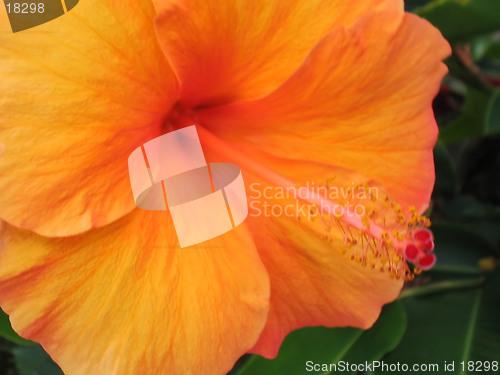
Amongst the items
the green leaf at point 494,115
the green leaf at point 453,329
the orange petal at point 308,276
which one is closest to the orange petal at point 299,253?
the orange petal at point 308,276

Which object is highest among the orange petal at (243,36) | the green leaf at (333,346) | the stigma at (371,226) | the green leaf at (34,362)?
the orange petal at (243,36)

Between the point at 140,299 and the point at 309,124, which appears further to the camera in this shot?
the point at 309,124

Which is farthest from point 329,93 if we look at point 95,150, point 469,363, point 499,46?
point 499,46

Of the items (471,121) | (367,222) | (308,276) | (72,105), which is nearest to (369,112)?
(367,222)

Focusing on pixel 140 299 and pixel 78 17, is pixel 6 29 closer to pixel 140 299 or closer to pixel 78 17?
pixel 78 17

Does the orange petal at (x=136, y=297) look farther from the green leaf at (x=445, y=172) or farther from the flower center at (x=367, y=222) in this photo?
the green leaf at (x=445, y=172)

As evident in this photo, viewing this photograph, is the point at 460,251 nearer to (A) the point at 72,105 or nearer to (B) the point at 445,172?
(B) the point at 445,172
